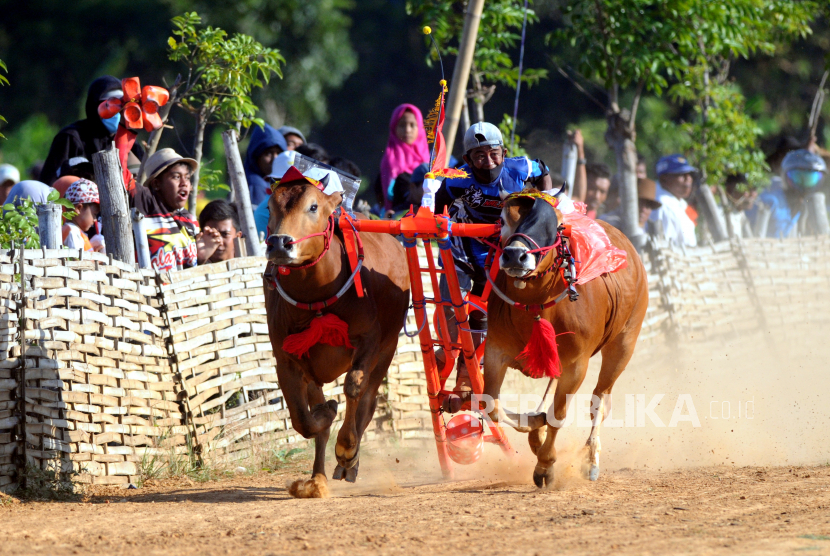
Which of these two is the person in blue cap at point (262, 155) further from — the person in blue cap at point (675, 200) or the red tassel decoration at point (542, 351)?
the person in blue cap at point (675, 200)

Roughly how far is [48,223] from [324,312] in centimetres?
217

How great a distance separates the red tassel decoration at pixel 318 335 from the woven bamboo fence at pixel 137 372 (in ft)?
4.97

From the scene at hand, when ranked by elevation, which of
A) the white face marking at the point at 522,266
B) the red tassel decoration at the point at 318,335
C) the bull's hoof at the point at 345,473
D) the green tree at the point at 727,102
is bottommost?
the bull's hoof at the point at 345,473

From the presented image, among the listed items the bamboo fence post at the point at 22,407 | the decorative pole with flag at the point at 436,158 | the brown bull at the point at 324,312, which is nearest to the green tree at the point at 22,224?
the bamboo fence post at the point at 22,407

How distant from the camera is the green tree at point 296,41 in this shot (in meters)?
27.4

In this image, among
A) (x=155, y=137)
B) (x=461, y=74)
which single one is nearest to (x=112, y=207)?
(x=155, y=137)

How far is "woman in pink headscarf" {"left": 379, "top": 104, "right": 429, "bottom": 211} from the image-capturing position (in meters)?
10.5

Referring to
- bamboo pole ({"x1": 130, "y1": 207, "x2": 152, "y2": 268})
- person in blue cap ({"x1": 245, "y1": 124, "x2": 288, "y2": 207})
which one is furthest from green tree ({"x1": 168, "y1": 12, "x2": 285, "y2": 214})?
bamboo pole ({"x1": 130, "y1": 207, "x2": 152, "y2": 268})

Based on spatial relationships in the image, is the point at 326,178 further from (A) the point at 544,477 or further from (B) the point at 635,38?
(B) the point at 635,38

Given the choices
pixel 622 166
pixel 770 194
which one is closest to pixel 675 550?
pixel 622 166

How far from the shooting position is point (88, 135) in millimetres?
8969

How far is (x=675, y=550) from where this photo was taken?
14.8ft

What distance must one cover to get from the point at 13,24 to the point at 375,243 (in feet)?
100

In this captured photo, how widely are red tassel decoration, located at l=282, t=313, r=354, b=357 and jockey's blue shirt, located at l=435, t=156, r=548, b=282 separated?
1259mm
